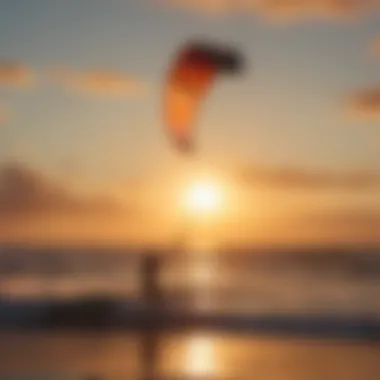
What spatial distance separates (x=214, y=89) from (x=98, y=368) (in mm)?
764

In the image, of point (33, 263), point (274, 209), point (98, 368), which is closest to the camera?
point (98, 368)

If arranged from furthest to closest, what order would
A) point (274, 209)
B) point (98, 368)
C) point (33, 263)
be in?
point (33, 263) → point (274, 209) → point (98, 368)

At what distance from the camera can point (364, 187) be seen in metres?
2.85

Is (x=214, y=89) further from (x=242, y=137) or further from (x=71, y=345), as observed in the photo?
(x=71, y=345)

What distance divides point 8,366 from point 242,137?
0.84 meters

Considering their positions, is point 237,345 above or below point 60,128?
below

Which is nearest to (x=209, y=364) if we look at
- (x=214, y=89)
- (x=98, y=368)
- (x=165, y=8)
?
(x=98, y=368)

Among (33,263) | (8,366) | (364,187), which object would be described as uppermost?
(364,187)

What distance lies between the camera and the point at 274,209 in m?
2.94

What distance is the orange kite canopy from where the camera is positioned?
2.74m

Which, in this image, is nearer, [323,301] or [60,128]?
[60,128]

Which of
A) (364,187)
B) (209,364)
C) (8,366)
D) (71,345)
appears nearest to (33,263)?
→ (71,345)

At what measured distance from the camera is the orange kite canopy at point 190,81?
274 centimetres

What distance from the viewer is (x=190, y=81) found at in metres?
2.73
